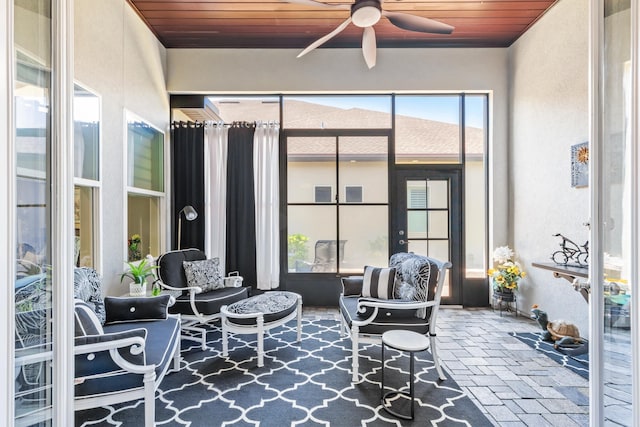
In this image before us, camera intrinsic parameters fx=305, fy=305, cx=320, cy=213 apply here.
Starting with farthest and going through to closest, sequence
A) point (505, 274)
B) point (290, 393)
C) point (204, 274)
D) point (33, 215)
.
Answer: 1. point (505, 274)
2. point (204, 274)
3. point (290, 393)
4. point (33, 215)

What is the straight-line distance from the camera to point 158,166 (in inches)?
164

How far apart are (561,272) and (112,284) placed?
→ 436 centimetres

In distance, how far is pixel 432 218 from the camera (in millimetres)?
4477

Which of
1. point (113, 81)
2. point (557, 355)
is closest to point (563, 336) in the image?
point (557, 355)

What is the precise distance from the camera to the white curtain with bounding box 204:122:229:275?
4.30 meters

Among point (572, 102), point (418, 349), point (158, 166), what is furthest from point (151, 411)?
point (572, 102)

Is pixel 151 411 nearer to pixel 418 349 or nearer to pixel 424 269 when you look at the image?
pixel 418 349

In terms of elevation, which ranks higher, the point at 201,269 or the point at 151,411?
the point at 201,269

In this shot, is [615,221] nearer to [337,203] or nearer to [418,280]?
[418,280]

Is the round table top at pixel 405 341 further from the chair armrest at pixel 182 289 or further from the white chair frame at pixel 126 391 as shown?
the chair armrest at pixel 182 289

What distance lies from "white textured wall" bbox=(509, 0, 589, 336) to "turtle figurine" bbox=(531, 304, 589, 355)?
14 cm

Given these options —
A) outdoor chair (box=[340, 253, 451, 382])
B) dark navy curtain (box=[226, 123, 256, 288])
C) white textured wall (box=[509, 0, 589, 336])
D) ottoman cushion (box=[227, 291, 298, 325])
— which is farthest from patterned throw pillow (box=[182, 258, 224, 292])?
white textured wall (box=[509, 0, 589, 336])

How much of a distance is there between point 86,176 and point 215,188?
1703 millimetres

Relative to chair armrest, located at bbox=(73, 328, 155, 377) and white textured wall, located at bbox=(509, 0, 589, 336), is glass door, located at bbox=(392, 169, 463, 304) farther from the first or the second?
chair armrest, located at bbox=(73, 328, 155, 377)
